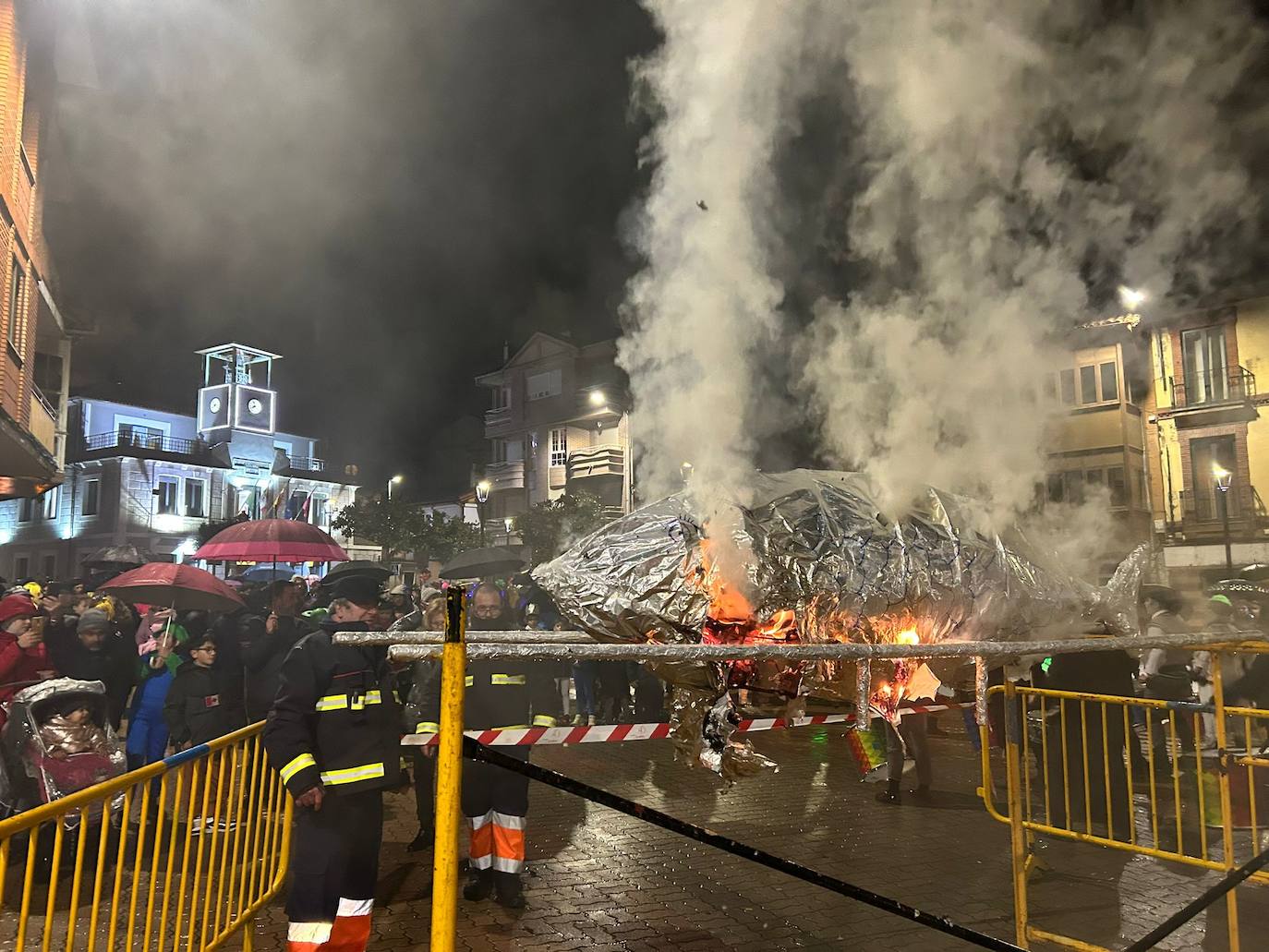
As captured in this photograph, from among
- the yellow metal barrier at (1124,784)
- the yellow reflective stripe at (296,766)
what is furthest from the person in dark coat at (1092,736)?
the yellow reflective stripe at (296,766)

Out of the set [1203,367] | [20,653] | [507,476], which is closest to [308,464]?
[507,476]

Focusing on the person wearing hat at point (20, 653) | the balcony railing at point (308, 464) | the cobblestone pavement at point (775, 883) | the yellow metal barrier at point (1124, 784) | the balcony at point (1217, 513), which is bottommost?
the cobblestone pavement at point (775, 883)

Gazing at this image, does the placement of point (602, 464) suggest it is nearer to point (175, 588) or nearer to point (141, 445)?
point (175, 588)

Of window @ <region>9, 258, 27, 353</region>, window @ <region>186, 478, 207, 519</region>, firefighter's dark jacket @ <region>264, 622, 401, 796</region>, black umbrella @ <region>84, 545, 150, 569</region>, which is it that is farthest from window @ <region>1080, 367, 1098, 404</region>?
window @ <region>186, 478, 207, 519</region>

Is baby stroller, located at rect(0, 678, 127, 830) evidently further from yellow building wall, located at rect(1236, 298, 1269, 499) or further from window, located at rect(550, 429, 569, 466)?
window, located at rect(550, 429, 569, 466)

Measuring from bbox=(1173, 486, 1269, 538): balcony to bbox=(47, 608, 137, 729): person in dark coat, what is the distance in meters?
25.8

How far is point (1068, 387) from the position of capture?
19.1ft

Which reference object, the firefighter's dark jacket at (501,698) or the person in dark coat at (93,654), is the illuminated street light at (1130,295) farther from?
the person in dark coat at (93,654)

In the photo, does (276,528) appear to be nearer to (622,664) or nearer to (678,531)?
(622,664)

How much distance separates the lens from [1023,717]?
15.4 ft

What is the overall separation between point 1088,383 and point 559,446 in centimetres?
3027

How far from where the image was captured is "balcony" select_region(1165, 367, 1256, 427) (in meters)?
22.2

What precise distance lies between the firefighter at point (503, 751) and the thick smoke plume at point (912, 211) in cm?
184

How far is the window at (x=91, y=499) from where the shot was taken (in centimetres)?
4538
